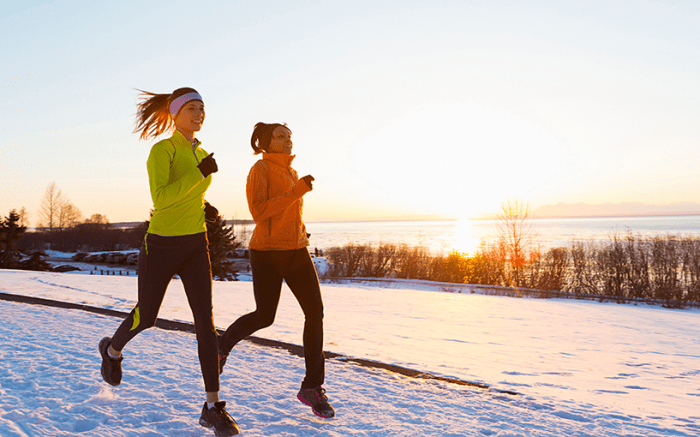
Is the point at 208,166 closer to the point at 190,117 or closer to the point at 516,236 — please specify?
the point at 190,117

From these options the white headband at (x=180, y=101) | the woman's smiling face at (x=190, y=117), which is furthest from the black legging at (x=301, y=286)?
the white headband at (x=180, y=101)

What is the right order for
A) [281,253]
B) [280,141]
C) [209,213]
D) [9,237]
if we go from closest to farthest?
[209,213]
[281,253]
[280,141]
[9,237]

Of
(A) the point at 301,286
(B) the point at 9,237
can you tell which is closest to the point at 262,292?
(A) the point at 301,286

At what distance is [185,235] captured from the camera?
117 inches

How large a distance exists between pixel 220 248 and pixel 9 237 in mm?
18203

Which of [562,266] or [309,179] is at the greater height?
[309,179]

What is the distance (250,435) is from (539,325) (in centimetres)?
821

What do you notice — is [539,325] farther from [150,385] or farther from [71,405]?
[71,405]

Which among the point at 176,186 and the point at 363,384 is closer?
the point at 176,186

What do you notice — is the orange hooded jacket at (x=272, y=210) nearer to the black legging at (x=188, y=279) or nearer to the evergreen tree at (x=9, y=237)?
the black legging at (x=188, y=279)

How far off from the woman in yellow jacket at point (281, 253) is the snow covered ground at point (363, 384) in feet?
A: 1.25

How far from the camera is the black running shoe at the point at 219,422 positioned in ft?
9.13

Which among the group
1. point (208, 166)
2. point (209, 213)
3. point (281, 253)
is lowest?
point (281, 253)

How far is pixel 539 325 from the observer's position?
9.55m
